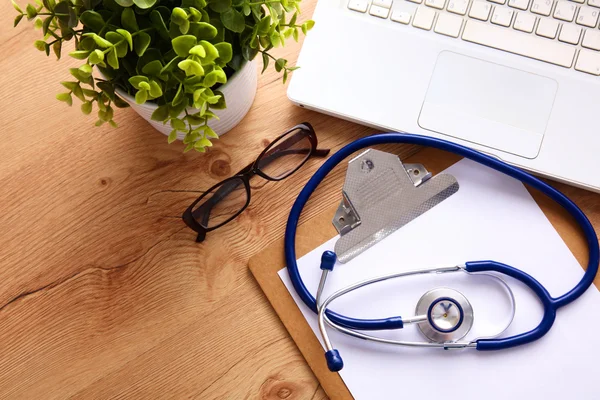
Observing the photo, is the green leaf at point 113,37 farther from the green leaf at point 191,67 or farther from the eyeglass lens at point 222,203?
the eyeglass lens at point 222,203

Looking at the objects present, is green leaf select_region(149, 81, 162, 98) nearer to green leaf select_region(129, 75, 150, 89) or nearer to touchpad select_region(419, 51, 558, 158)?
green leaf select_region(129, 75, 150, 89)

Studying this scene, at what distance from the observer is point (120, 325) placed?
0.71 metres

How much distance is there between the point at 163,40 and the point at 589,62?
52cm

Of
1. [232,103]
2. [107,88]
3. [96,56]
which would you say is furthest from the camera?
→ [232,103]

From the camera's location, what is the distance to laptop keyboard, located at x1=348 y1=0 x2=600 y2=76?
0.69 m

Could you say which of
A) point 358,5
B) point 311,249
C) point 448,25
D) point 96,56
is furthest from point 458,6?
point 96,56

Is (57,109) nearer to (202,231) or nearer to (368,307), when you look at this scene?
(202,231)

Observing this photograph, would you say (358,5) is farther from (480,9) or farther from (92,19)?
(92,19)

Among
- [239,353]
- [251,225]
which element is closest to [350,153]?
[251,225]

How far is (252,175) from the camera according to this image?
72 cm

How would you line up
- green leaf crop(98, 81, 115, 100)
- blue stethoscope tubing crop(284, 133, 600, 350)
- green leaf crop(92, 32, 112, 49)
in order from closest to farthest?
green leaf crop(92, 32, 112, 49) → green leaf crop(98, 81, 115, 100) → blue stethoscope tubing crop(284, 133, 600, 350)

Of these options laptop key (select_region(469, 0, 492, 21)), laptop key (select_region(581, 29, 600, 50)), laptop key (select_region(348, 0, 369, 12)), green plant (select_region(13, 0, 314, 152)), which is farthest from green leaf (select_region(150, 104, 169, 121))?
laptop key (select_region(581, 29, 600, 50))

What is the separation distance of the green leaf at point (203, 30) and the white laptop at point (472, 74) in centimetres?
24

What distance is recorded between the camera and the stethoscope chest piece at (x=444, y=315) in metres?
0.68
